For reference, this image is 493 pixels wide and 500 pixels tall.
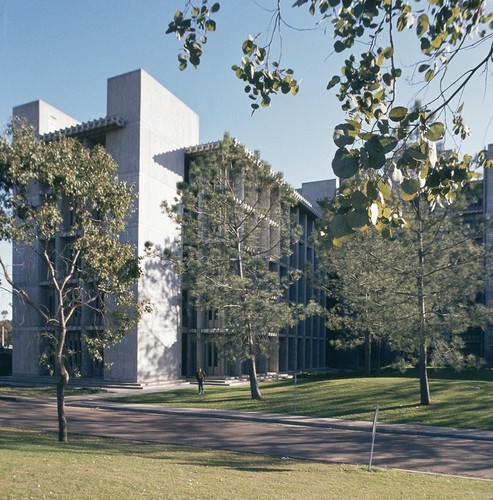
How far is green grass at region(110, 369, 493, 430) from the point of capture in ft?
69.5

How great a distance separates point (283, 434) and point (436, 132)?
52.6ft

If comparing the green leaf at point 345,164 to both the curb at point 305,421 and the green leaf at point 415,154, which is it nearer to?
the green leaf at point 415,154

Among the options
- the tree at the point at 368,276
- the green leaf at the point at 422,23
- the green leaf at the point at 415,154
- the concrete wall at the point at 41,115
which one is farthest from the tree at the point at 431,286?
the concrete wall at the point at 41,115

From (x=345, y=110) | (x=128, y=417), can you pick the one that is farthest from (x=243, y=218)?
(x=345, y=110)

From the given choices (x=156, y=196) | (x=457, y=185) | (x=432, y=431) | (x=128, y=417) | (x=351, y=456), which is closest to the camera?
(x=457, y=185)

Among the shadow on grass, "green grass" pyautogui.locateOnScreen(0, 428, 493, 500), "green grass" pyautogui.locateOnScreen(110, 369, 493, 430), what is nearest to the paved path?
the shadow on grass

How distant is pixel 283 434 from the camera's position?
59.9 ft

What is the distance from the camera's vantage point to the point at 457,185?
5562 mm

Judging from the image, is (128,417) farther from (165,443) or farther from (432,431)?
(432,431)

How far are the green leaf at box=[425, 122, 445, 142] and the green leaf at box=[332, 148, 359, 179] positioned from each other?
70 cm

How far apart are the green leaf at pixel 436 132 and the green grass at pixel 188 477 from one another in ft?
22.4

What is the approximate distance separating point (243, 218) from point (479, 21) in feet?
68.2

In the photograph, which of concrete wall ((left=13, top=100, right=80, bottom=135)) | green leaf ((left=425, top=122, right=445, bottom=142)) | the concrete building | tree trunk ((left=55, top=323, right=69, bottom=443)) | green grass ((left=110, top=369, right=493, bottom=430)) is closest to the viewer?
green leaf ((left=425, top=122, right=445, bottom=142))

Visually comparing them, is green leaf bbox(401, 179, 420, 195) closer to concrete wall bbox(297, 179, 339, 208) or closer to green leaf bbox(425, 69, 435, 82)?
green leaf bbox(425, 69, 435, 82)
